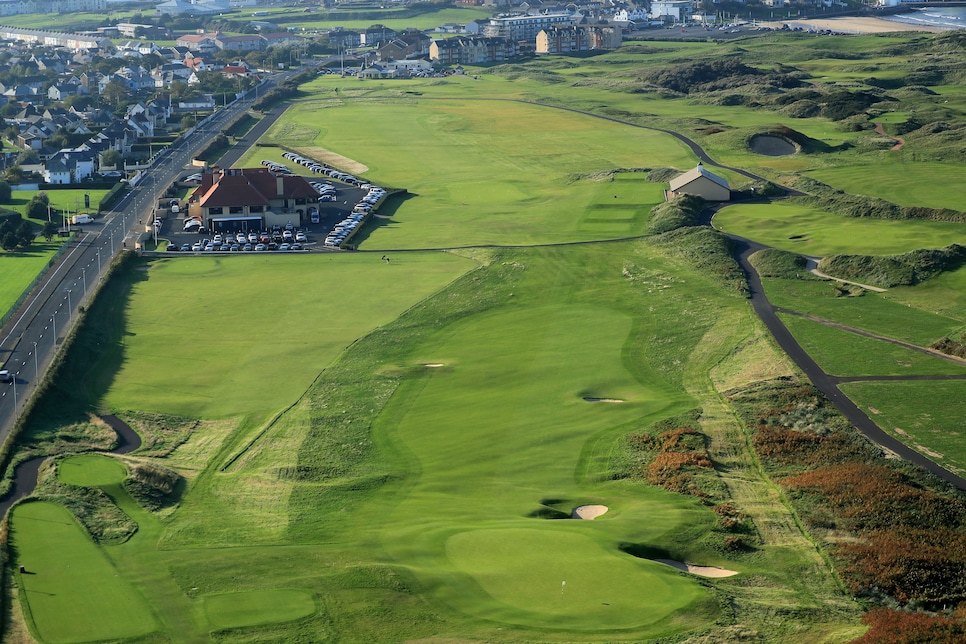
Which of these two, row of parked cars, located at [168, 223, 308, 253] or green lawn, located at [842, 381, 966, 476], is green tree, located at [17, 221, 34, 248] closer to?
row of parked cars, located at [168, 223, 308, 253]

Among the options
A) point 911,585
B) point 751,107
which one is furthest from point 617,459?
point 751,107

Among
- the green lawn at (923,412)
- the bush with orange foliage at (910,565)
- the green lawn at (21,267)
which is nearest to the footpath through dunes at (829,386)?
the green lawn at (923,412)

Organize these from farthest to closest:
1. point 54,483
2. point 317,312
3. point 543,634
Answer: point 317,312, point 54,483, point 543,634

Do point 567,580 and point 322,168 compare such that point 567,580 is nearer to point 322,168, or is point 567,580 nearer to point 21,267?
point 21,267

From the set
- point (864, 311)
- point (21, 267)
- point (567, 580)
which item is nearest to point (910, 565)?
point (567, 580)

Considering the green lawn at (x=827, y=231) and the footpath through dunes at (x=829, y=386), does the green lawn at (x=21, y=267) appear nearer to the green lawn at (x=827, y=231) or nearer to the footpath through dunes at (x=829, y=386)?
the footpath through dunes at (x=829, y=386)

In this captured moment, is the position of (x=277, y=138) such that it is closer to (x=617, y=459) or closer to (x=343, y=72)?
(x=343, y=72)

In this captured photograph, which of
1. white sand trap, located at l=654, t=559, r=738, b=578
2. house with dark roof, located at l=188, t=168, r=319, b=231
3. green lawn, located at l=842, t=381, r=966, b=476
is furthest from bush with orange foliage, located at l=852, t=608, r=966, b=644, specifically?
house with dark roof, located at l=188, t=168, r=319, b=231
